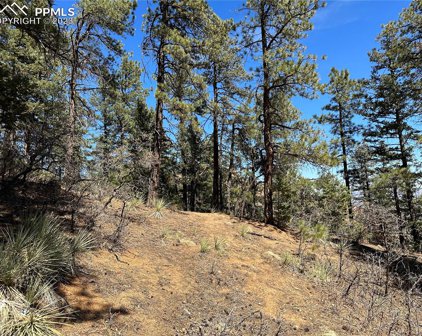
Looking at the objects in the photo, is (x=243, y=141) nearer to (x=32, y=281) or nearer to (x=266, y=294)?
(x=266, y=294)

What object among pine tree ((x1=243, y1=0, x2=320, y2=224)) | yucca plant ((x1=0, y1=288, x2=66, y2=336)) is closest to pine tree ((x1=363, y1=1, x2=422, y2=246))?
pine tree ((x1=243, y1=0, x2=320, y2=224))

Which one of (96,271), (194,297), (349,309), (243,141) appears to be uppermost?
(243,141)

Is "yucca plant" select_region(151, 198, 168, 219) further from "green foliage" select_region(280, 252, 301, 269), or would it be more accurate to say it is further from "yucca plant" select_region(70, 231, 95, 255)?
"green foliage" select_region(280, 252, 301, 269)

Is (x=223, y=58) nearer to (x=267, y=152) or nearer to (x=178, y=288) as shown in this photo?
(x=267, y=152)

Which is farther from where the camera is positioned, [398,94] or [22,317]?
[398,94]

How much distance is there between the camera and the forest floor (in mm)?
3668

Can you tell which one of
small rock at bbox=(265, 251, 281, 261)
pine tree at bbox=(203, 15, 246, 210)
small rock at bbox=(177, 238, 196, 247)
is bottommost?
small rock at bbox=(265, 251, 281, 261)

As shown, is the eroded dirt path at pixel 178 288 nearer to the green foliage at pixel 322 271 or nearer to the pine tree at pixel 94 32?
the green foliage at pixel 322 271

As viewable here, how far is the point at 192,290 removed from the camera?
480cm

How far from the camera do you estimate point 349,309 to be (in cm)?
519

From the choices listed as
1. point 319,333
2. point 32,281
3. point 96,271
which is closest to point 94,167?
point 96,271

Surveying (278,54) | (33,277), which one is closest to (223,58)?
(278,54)

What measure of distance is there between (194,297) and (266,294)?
1.40 m

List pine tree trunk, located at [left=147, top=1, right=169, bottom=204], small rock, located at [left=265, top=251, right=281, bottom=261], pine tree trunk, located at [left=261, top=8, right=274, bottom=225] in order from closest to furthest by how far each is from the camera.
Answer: small rock, located at [left=265, top=251, right=281, bottom=261], pine tree trunk, located at [left=147, top=1, right=169, bottom=204], pine tree trunk, located at [left=261, top=8, right=274, bottom=225]
